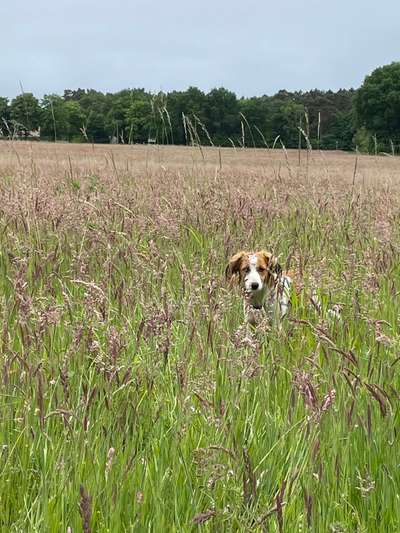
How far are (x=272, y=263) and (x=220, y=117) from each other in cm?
5502

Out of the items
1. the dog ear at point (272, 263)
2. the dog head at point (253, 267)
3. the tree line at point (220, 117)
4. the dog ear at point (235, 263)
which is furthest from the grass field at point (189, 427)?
the tree line at point (220, 117)

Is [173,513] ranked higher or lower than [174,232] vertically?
lower

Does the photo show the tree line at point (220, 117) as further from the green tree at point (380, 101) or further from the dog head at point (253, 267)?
the dog head at point (253, 267)

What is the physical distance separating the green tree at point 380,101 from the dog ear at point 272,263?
69.3 m

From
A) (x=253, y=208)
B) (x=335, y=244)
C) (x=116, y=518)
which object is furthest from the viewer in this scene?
(x=253, y=208)

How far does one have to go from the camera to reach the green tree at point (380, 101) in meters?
72.8

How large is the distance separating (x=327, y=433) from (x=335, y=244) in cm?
261

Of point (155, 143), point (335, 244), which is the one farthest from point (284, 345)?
point (155, 143)

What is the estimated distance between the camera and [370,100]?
7475 cm

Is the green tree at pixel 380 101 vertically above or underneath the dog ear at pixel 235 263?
above

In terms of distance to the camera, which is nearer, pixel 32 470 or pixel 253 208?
pixel 32 470

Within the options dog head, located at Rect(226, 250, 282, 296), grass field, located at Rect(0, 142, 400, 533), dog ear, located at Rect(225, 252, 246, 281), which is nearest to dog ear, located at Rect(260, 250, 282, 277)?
dog head, located at Rect(226, 250, 282, 296)

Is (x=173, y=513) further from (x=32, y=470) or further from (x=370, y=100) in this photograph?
(x=370, y=100)

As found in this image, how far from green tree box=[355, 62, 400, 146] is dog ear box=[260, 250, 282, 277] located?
227 feet
